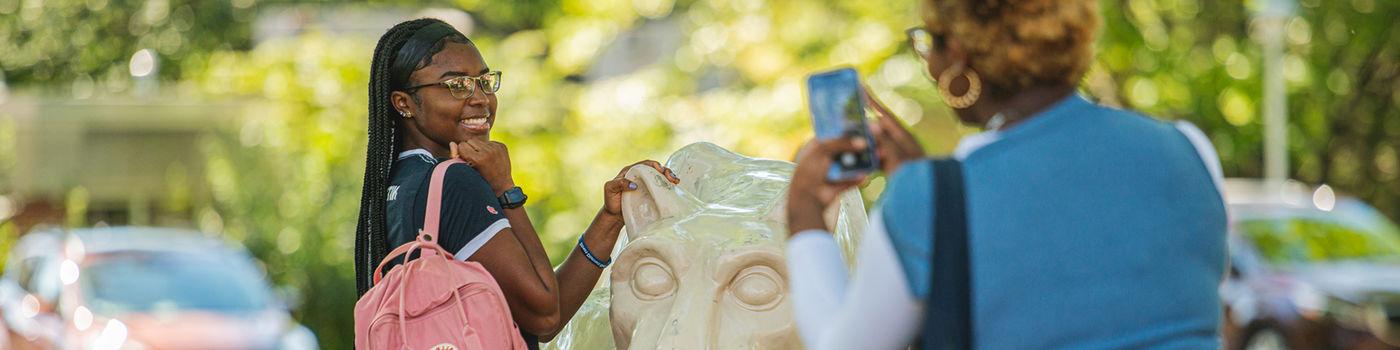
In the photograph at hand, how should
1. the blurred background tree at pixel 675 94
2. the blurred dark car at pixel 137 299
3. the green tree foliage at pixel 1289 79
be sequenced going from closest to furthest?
the blurred dark car at pixel 137 299 < the blurred background tree at pixel 675 94 < the green tree foliage at pixel 1289 79

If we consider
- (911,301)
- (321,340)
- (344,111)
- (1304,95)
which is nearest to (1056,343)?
(911,301)

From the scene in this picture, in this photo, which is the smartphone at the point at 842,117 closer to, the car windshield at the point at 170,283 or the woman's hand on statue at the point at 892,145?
the woman's hand on statue at the point at 892,145

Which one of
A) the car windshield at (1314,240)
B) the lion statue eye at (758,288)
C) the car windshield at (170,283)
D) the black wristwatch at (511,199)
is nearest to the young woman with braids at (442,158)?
the black wristwatch at (511,199)

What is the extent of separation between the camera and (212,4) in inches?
1233

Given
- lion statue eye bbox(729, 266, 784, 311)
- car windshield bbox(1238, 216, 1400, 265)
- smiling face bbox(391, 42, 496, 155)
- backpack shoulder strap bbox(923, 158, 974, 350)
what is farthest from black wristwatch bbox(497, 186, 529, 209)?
car windshield bbox(1238, 216, 1400, 265)

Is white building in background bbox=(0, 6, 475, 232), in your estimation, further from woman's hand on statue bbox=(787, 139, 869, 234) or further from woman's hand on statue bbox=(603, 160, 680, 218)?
woman's hand on statue bbox=(787, 139, 869, 234)

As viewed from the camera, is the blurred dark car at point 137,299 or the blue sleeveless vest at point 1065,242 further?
the blurred dark car at point 137,299

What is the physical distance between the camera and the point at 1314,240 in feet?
44.0

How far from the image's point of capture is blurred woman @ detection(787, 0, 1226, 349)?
250cm

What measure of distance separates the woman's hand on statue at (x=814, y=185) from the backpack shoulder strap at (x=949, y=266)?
0.66 ft

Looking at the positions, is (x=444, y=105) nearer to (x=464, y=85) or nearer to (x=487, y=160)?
(x=464, y=85)

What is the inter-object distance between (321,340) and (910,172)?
13842 millimetres

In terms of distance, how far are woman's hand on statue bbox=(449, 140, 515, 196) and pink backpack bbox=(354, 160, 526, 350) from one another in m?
0.28

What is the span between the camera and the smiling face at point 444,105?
12.3 ft
